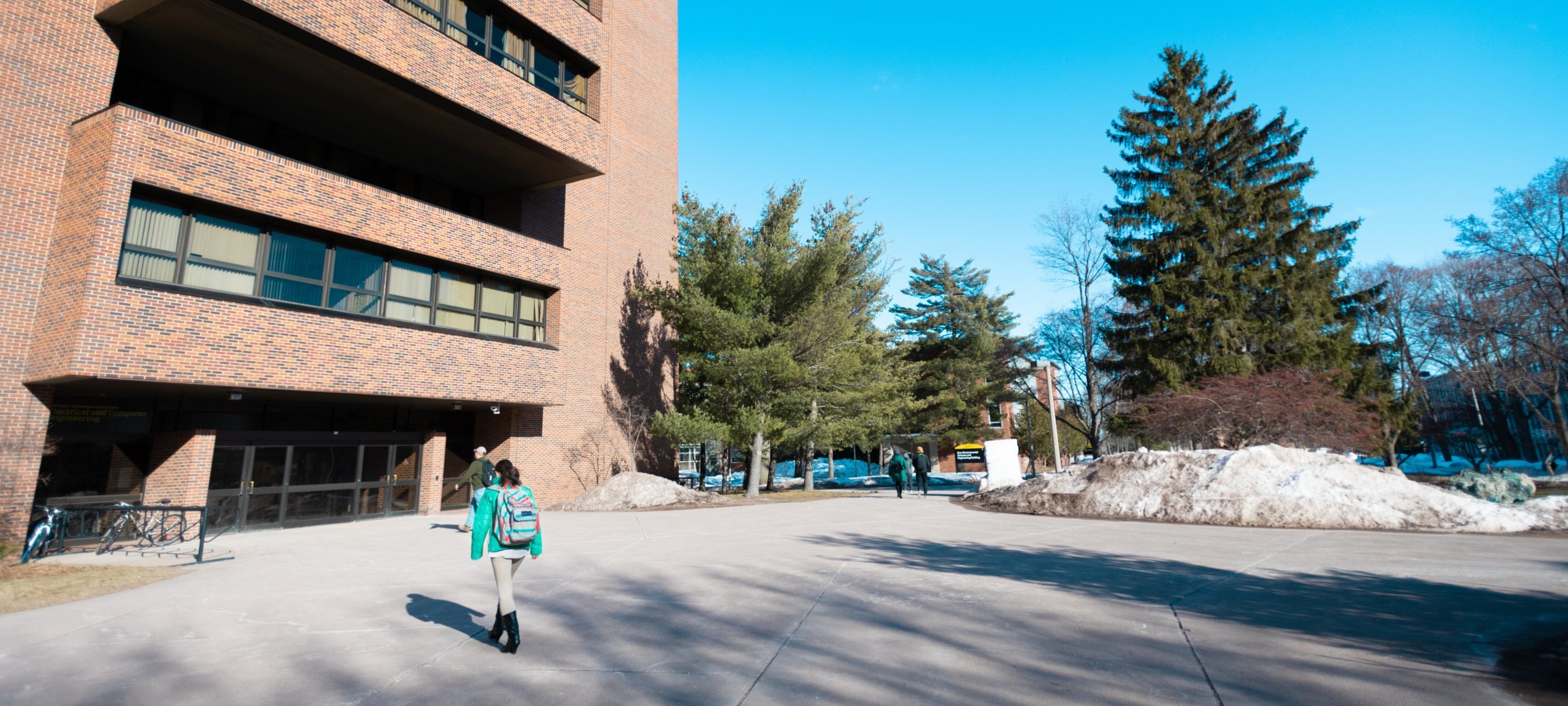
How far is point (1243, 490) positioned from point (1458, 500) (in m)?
3.07

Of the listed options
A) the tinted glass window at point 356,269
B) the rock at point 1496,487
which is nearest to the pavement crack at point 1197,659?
the rock at point 1496,487

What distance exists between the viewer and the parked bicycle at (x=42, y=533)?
33.7 ft

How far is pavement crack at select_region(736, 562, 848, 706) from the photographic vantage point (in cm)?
413

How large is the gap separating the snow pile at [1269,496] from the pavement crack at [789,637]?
9184 millimetres

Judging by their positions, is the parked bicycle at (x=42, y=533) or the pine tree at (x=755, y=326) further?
the pine tree at (x=755, y=326)

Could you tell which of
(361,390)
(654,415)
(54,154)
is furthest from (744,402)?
(54,154)

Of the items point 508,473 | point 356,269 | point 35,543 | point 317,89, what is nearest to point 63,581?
point 35,543

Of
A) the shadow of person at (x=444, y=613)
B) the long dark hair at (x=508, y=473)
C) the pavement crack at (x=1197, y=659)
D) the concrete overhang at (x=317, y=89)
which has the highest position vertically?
the concrete overhang at (x=317, y=89)

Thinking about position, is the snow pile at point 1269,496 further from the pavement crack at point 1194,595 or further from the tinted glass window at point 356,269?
the tinted glass window at point 356,269

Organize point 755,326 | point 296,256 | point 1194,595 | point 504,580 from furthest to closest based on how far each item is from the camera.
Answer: point 755,326 → point 296,256 → point 1194,595 → point 504,580

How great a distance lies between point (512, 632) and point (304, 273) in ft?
41.6

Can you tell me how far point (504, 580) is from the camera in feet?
17.0

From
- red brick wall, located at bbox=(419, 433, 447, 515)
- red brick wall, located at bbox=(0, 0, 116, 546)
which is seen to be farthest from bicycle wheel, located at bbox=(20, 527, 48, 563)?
red brick wall, located at bbox=(419, 433, 447, 515)

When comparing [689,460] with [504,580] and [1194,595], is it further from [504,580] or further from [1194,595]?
[504,580]
